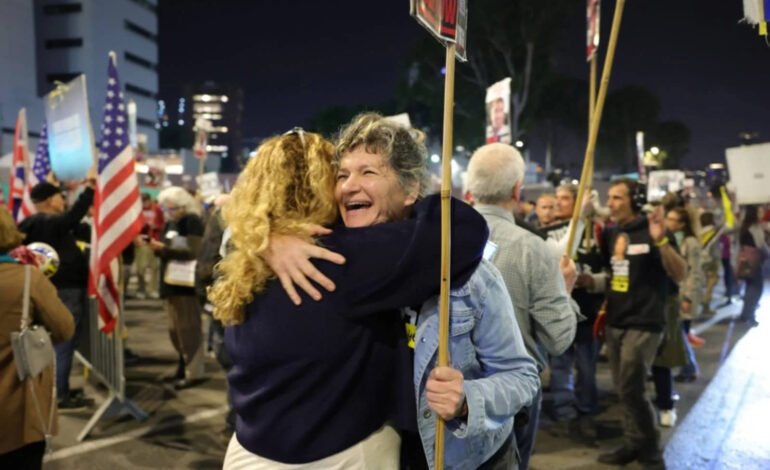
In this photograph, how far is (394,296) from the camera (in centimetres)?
190

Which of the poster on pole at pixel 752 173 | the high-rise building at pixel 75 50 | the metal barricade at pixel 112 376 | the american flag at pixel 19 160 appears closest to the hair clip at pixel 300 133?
the poster on pole at pixel 752 173

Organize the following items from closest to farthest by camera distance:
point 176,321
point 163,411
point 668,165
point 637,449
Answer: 1. point 637,449
2. point 163,411
3. point 176,321
4. point 668,165

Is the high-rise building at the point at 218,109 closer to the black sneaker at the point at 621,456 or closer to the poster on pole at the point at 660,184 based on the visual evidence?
the poster on pole at the point at 660,184

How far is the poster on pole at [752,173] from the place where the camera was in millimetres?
5121

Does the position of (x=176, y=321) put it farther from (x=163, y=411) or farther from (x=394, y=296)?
(x=394, y=296)

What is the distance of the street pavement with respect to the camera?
5531mm

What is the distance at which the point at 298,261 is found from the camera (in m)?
1.91

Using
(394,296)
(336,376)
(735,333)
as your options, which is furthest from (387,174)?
(735,333)

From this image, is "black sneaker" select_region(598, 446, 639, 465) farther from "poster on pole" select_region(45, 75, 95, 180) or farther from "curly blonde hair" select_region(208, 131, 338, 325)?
"poster on pole" select_region(45, 75, 95, 180)

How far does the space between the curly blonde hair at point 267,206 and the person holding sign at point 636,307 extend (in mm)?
3958

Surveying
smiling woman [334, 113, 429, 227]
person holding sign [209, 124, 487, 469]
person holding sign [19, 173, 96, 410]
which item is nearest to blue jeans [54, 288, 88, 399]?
person holding sign [19, 173, 96, 410]

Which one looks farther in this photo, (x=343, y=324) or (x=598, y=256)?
(x=598, y=256)

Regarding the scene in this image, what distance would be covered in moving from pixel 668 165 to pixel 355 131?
7675cm

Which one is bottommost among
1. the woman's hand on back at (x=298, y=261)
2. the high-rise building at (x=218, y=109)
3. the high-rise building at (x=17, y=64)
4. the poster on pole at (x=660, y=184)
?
the woman's hand on back at (x=298, y=261)
